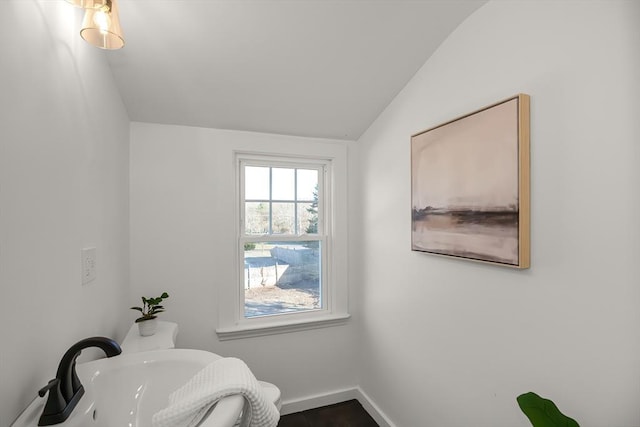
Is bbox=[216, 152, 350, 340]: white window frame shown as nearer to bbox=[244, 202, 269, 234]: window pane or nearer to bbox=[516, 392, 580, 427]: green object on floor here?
bbox=[244, 202, 269, 234]: window pane

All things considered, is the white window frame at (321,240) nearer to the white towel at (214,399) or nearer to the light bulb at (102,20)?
the light bulb at (102,20)

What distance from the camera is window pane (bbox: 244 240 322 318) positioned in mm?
2266

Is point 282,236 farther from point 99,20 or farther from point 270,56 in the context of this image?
point 99,20

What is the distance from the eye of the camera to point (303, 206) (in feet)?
7.88

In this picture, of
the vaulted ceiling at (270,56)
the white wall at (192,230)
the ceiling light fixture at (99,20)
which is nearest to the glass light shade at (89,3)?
the ceiling light fixture at (99,20)

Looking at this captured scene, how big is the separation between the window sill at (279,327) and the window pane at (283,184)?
86cm

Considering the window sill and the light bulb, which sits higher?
the light bulb

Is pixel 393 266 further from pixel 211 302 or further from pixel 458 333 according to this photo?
pixel 211 302

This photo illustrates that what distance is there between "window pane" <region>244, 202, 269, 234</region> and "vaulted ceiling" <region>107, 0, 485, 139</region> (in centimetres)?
52

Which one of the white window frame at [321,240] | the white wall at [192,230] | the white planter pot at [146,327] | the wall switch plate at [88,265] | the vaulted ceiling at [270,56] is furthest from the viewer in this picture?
the white window frame at [321,240]

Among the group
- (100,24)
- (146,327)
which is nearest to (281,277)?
(146,327)

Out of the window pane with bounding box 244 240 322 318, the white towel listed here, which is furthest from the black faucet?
the window pane with bounding box 244 240 322 318

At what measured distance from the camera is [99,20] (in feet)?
3.07

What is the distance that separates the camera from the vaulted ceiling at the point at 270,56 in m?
1.40
